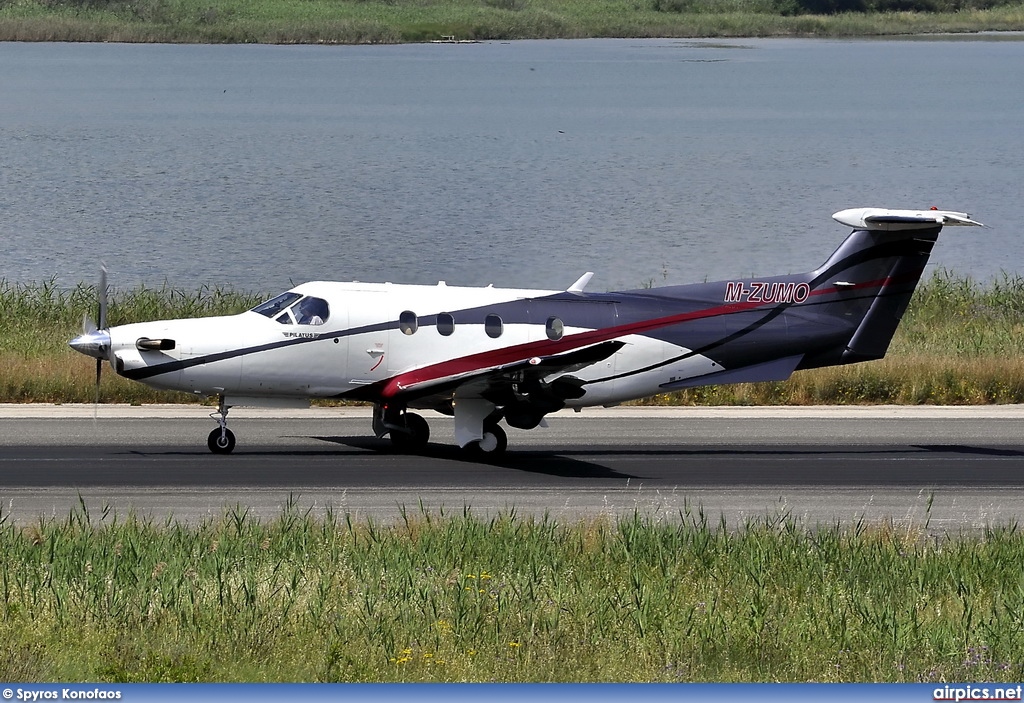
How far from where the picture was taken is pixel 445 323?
2158cm

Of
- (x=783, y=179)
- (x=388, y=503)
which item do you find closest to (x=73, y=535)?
(x=388, y=503)

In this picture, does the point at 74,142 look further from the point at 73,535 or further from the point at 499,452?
the point at 73,535

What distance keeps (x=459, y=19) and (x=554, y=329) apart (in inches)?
4850

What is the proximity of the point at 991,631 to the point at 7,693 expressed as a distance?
277 inches

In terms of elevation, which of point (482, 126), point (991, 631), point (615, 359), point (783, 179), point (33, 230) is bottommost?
point (991, 631)

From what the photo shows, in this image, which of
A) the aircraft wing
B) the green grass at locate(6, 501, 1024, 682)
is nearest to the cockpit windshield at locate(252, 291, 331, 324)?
the aircraft wing

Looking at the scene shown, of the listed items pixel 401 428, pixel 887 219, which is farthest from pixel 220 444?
pixel 887 219

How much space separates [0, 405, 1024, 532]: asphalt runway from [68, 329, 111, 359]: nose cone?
4.92ft

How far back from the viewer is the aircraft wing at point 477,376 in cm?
1994

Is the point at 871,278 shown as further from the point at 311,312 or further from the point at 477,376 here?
the point at 311,312

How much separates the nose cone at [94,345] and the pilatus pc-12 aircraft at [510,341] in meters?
0.02

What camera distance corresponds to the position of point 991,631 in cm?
1134

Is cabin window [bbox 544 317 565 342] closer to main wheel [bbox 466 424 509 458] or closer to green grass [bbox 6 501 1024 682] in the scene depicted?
main wheel [bbox 466 424 509 458]

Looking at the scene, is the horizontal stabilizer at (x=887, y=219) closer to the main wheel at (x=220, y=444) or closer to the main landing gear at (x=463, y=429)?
the main landing gear at (x=463, y=429)
